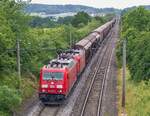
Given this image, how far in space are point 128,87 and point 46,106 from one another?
1082cm

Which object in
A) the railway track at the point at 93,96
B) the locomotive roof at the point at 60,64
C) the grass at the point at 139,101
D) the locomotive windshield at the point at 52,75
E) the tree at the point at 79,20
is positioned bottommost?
the tree at the point at 79,20

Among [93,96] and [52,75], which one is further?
[93,96]

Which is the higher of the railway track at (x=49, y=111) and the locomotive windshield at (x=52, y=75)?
the locomotive windshield at (x=52, y=75)

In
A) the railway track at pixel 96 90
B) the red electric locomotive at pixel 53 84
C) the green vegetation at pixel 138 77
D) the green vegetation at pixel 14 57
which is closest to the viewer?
the green vegetation at pixel 14 57

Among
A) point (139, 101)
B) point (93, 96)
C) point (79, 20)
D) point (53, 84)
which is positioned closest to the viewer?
point (139, 101)

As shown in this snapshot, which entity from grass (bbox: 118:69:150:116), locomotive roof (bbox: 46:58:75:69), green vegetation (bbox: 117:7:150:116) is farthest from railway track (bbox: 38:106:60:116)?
green vegetation (bbox: 117:7:150:116)

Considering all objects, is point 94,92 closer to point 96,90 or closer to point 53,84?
point 96,90

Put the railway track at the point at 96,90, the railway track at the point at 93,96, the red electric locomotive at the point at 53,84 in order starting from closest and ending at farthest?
the railway track at the point at 93,96 → the railway track at the point at 96,90 → the red electric locomotive at the point at 53,84

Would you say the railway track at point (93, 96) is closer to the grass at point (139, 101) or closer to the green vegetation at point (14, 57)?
the grass at point (139, 101)

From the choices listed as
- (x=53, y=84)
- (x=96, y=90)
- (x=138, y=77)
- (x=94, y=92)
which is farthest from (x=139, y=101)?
(x=96, y=90)

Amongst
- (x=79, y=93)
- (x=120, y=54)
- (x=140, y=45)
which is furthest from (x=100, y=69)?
(x=79, y=93)

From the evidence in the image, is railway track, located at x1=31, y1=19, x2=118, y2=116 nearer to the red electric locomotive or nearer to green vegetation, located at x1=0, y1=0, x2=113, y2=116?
the red electric locomotive

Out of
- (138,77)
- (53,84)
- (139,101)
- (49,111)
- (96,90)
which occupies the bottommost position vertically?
(96,90)

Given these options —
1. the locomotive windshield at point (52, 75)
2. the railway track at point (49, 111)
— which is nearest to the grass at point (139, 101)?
the railway track at point (49, 111)
